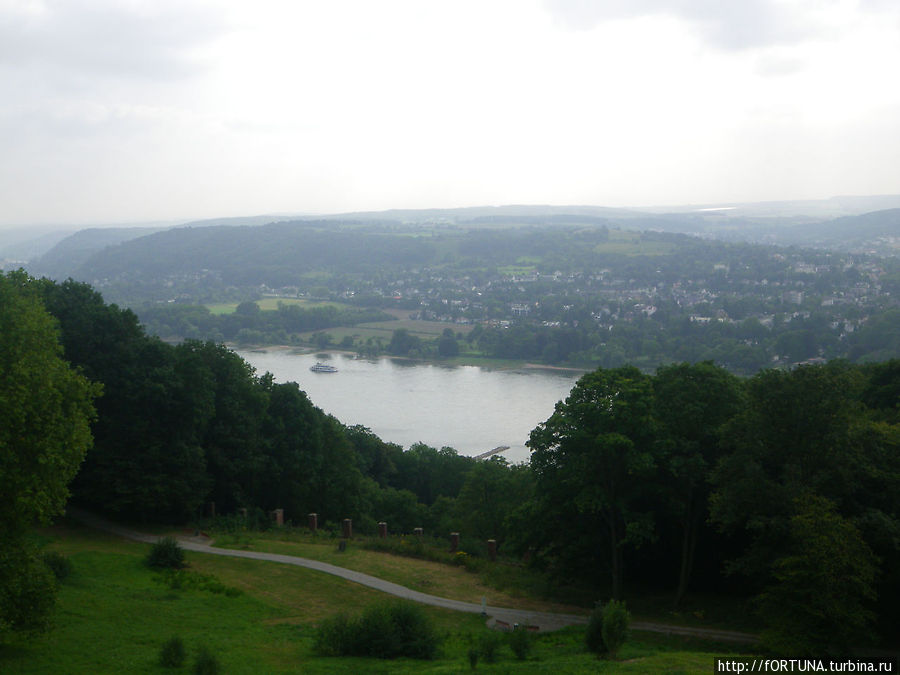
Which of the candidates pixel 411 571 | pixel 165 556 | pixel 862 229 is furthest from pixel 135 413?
pixel 862 229

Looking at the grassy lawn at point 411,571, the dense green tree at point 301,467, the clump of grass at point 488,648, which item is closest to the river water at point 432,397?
the dense green tree at point 301,467

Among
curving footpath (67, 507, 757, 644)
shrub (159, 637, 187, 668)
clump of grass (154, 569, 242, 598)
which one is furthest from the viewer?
clump of grass (154, 569, 242, 598)

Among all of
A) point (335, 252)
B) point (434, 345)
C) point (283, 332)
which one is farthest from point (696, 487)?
point (335, 252)

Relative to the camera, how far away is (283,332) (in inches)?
3236

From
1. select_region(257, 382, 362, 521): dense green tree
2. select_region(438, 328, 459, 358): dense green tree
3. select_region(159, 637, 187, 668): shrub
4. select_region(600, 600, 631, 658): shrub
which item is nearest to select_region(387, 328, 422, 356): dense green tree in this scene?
select_region(438, 328, 459, 358): dense green tree

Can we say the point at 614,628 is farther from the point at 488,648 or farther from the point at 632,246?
the point at 632,246

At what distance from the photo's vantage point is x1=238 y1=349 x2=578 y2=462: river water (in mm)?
42938

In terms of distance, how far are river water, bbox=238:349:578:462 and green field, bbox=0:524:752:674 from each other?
24311 mm

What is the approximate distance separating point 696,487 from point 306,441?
462 inches

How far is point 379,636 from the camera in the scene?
30.0ft

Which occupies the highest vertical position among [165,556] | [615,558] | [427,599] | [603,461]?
[603,461]

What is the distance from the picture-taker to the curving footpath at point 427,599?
11047mm

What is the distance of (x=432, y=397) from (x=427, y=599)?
4113 centimetres

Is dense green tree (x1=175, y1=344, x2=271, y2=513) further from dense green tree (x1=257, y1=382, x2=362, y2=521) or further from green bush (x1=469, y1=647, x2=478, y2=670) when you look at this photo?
green bush (x1=469, y1=647, x2=478, y2=670)
